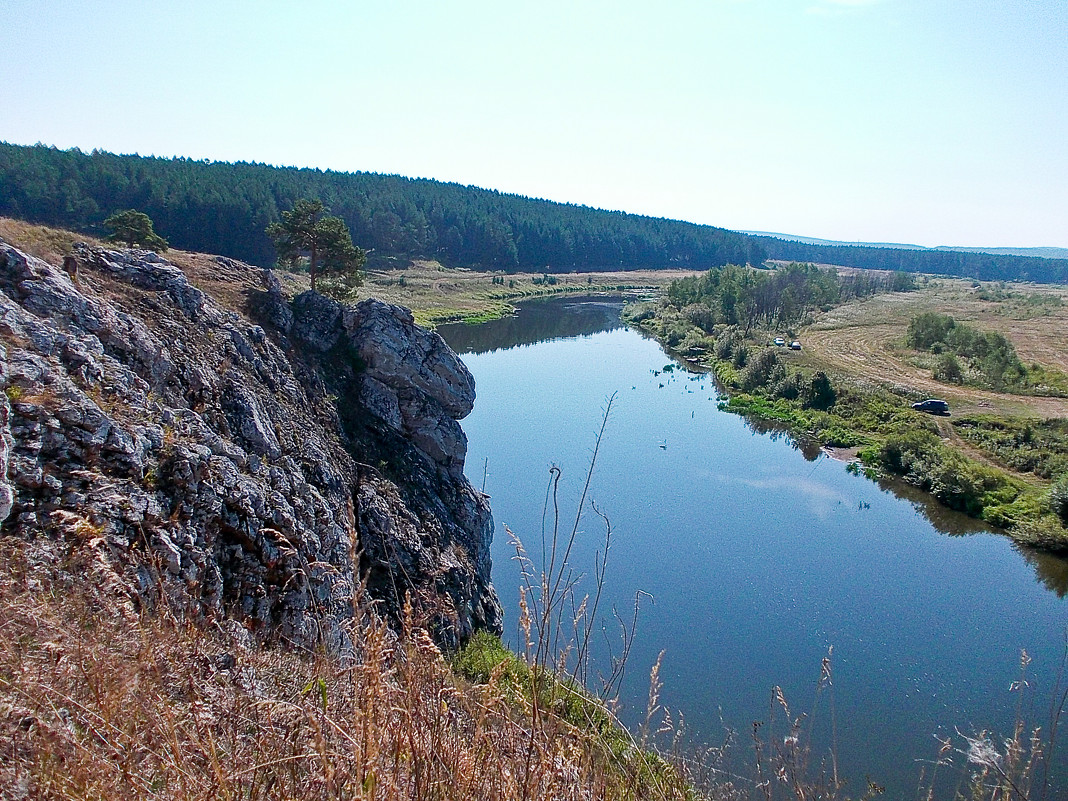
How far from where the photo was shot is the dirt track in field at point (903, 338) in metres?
36.8

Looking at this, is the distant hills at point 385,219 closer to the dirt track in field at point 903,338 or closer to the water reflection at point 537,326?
the water reflection at point 537,326

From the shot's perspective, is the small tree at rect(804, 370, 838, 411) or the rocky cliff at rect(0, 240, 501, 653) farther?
the small tree at rect(804, 370, 838, 411)

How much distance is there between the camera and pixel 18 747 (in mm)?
2186

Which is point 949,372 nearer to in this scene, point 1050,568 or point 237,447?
point 1050,568

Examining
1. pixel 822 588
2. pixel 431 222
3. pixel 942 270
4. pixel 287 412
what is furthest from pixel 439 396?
pixel 942 270

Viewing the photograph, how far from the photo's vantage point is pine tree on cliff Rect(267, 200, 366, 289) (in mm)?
17297

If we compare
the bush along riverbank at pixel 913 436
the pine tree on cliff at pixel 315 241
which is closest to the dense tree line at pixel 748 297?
the bush along riverbank at pixel 913 436

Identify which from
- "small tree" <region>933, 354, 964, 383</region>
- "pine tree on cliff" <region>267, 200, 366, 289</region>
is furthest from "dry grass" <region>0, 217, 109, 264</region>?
"small tree" <region>933, 354, 964, 383</region>

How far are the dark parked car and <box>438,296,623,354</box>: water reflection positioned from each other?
2567 centimetres

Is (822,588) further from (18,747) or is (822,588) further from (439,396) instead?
(18,747)

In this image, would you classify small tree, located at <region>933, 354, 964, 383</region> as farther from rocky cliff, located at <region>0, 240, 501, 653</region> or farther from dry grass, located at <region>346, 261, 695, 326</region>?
rocky cliff, located at <region>0, 240, 501, 653</region>

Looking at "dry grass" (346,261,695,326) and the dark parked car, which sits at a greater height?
"dry grass" (346,261,695,326)

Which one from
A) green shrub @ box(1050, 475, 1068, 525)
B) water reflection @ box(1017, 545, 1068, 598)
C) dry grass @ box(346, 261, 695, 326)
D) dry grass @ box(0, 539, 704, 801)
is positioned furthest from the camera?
dry grass @ box(346, 261, 695, 326)

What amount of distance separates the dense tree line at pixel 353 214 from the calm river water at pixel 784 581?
41561 millimetres
